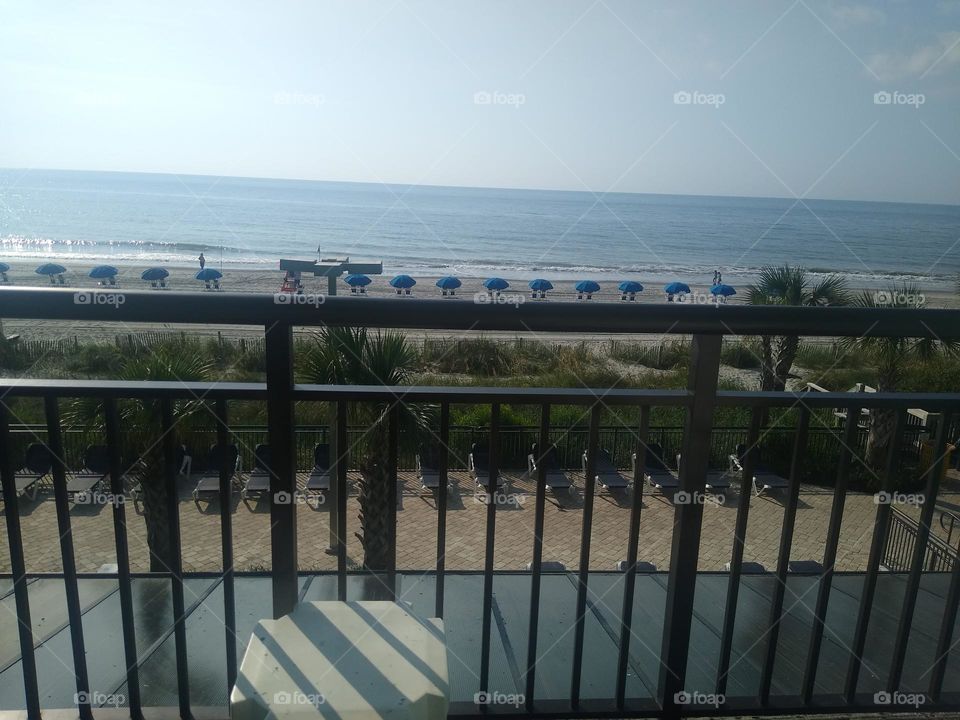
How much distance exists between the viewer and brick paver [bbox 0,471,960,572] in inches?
394

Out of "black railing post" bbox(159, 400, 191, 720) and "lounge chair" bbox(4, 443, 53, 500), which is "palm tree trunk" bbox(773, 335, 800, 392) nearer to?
"lounge chair" bbox(4, 443, 53, 500)

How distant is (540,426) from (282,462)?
0.66 m

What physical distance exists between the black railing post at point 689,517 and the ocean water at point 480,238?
36952 millimetres

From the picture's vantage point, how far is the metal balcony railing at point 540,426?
4.72ft

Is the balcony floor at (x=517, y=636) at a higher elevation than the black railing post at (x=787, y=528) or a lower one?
lower

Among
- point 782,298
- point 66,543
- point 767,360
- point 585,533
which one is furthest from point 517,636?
point 767,360

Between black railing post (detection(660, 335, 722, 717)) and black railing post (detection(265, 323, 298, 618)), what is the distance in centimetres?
99

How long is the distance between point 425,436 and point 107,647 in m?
4.78

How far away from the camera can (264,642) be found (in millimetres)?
1264

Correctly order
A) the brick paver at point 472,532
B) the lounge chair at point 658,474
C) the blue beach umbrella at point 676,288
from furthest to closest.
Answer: the blue beach umbrella at point 676,288 → the lounge chair at point 658,474 → the brick paver at point 472,532

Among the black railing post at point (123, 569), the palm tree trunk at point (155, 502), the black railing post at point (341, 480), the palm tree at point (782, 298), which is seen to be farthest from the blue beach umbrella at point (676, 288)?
the black railing post at point (123, 569)

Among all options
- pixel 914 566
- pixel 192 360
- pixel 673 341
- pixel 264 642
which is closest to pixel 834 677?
pixel 914 566

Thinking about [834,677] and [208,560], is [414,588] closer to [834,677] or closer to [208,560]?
[834,677]

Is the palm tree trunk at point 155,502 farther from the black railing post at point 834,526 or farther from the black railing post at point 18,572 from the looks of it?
the black railing post at point 834,526
